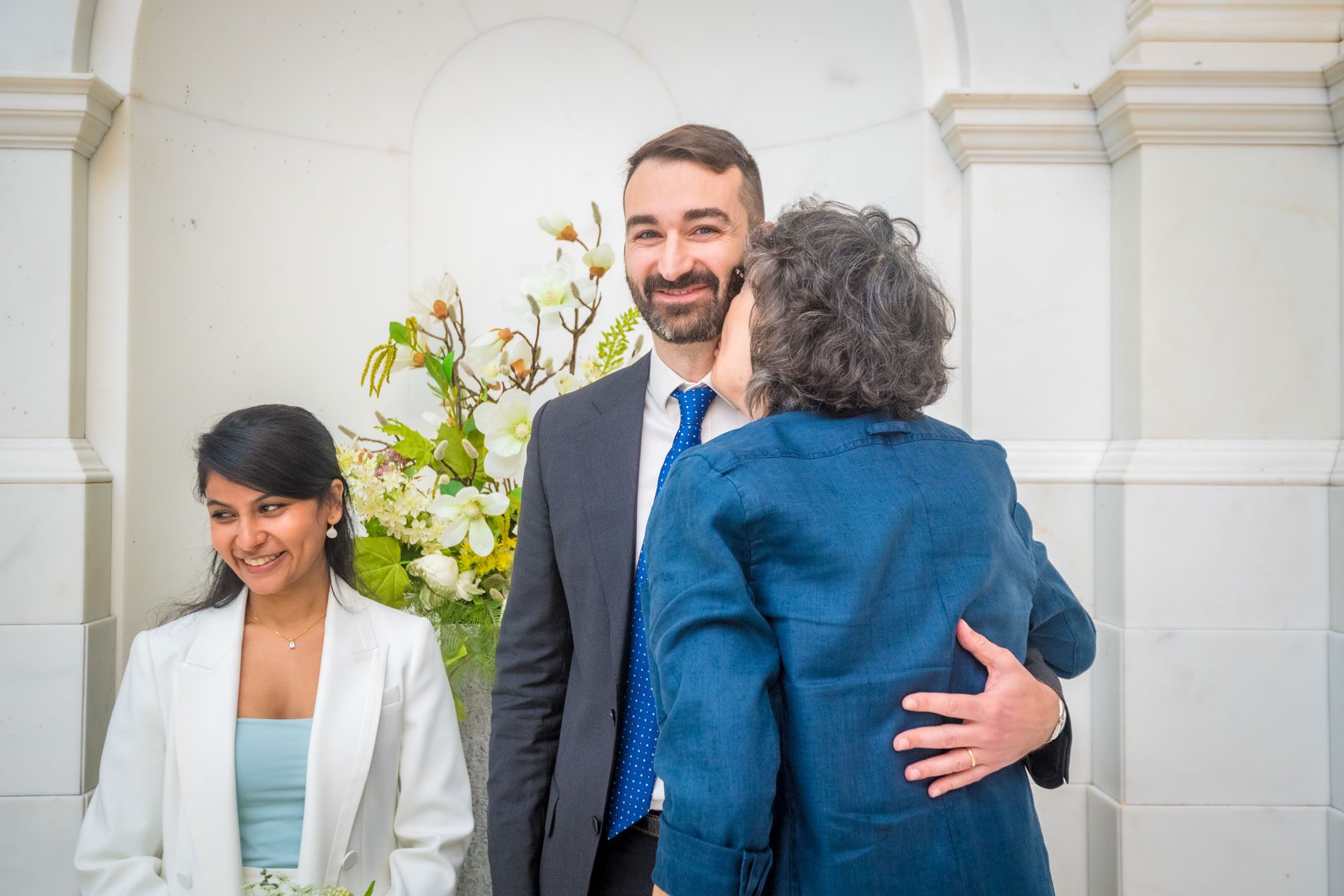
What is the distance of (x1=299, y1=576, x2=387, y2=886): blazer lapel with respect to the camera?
1.85 meters

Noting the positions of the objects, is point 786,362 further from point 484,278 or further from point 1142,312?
point 484,278

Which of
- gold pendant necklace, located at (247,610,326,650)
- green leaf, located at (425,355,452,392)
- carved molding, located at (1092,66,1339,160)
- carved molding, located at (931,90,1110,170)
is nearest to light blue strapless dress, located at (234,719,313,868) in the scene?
gold pendant necklace, located at (247,610,326,650)

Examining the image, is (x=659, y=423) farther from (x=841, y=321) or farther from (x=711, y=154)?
(x=841, y=321)

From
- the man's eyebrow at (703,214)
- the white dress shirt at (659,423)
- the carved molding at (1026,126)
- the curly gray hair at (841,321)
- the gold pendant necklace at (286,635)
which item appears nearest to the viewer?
the curly gray hair at (841,321)

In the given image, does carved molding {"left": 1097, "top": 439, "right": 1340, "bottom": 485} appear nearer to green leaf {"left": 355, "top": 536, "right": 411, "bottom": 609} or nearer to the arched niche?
the arched niche

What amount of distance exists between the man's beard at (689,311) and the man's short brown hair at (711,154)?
18 cm

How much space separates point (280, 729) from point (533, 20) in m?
2.43

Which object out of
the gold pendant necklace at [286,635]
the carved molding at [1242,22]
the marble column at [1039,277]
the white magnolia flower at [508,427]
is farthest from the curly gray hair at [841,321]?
the carved molding at [1242,22]

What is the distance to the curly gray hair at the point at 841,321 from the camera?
1.22 metres

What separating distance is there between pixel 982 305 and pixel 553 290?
1.15 m

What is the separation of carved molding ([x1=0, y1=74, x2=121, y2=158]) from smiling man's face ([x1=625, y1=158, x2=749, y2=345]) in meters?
1.62

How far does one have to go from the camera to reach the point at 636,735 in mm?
1665

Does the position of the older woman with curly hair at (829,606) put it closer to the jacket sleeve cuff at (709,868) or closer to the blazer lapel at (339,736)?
the jacket sleeve cuff at (709,868)

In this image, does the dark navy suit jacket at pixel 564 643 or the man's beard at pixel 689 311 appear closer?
the dark navy suit jacket at pixel 564 643
